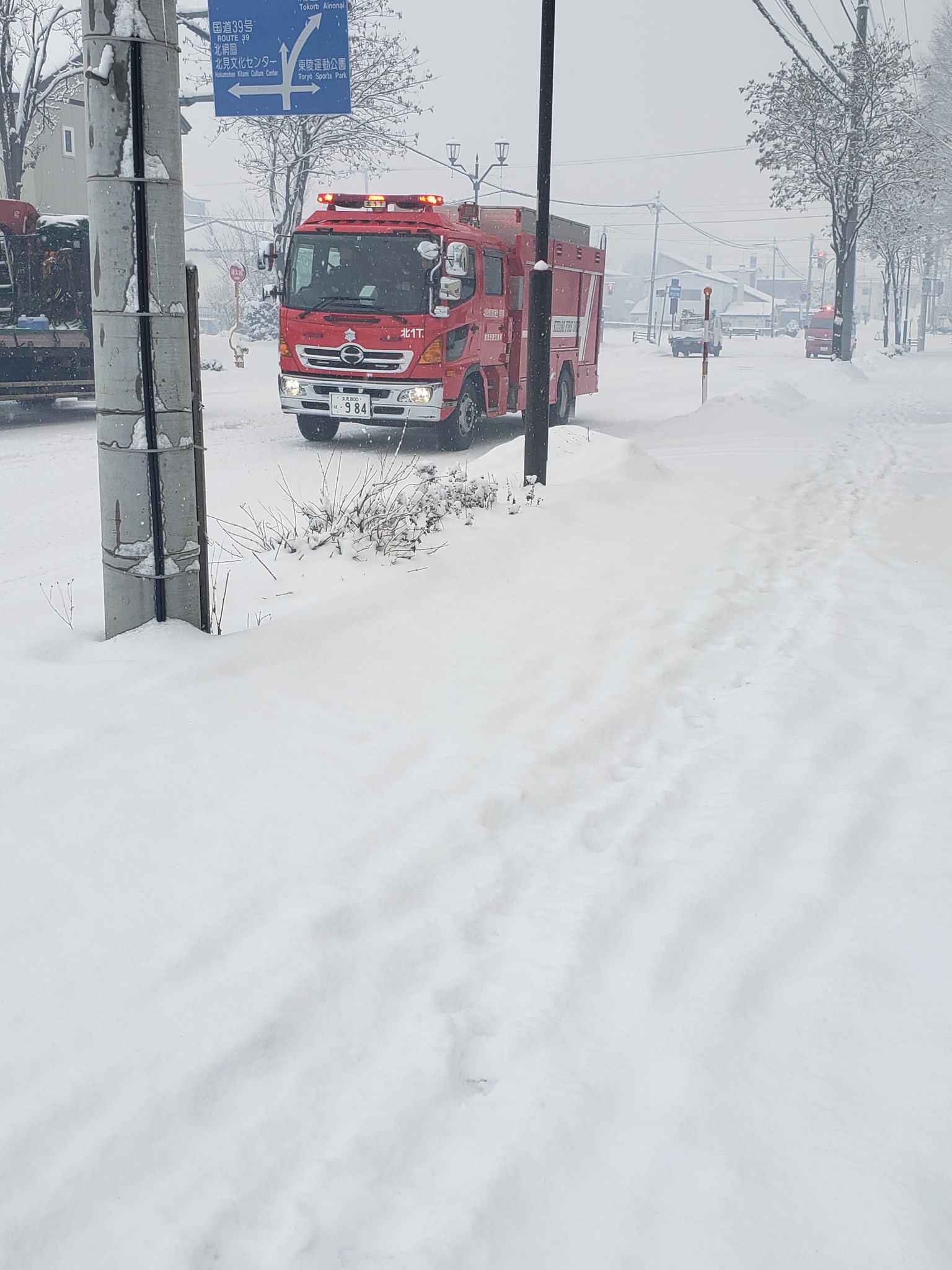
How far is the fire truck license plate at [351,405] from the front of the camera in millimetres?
13281

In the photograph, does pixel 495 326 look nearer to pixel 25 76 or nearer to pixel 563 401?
pixel 563 401

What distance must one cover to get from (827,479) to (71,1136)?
9959 millimetres

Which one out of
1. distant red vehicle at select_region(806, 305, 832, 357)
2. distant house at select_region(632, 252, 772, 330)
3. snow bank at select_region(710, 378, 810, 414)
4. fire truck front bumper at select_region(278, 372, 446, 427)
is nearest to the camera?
fire truck front bumper at select_region(278, 372, 446, 427)

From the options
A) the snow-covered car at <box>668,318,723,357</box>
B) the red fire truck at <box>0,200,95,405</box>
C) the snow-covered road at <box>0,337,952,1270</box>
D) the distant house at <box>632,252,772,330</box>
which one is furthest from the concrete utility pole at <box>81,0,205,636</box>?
the distant house at <box>632,252,772,330</box>

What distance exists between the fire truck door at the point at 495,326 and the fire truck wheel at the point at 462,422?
36cm

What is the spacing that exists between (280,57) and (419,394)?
4424 millimetres

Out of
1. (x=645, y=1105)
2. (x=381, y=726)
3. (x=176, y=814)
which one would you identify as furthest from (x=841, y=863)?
(x=176, y=814)

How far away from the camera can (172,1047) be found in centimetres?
250

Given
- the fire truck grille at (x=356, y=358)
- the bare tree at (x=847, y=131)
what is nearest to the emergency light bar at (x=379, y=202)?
the fire truck grille at (x=356, y=358)

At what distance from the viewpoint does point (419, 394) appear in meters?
13.0

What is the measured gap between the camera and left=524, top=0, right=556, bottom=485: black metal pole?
903 centimetres

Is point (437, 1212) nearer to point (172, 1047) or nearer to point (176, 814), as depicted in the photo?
point (172, 1047)

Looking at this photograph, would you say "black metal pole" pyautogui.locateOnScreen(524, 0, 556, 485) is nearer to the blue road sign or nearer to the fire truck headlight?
the fire truck headlight

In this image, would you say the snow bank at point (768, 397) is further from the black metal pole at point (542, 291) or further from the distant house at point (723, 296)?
the distant house at point (723, 296)
